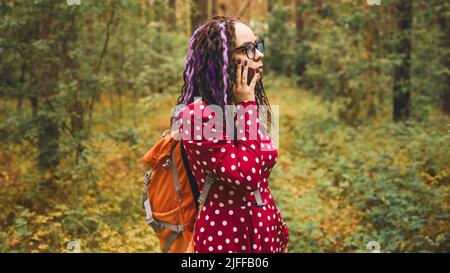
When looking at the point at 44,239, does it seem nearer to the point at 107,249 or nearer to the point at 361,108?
the point at 107,249

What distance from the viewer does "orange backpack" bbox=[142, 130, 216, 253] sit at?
104 inches

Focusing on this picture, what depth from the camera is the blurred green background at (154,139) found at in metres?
6.30

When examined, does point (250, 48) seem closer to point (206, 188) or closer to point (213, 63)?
point (213, 63)

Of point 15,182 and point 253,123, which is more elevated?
point 253,123

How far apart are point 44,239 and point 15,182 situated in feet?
5.95

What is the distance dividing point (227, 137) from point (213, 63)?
0.39m

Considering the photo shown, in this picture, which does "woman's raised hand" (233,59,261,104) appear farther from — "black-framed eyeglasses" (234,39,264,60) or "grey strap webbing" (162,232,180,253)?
"grey strap webbing" (162,232,180,253)

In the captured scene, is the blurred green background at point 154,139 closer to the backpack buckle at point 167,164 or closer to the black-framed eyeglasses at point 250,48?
the backpack buckle at point 167,164

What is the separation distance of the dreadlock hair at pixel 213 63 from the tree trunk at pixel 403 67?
29.6 feet

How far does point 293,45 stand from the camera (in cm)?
2123

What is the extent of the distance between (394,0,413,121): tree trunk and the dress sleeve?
29.7 ft

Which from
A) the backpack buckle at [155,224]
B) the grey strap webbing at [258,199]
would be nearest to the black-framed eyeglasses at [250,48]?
the grey strap webbing at [258,199]

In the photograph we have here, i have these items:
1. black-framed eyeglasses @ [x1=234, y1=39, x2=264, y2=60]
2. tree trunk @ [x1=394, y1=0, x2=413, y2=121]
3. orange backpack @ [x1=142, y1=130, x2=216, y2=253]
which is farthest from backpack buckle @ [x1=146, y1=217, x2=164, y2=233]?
tree trunk @ [x1=394, y1=0, x2=413, y2=121]
